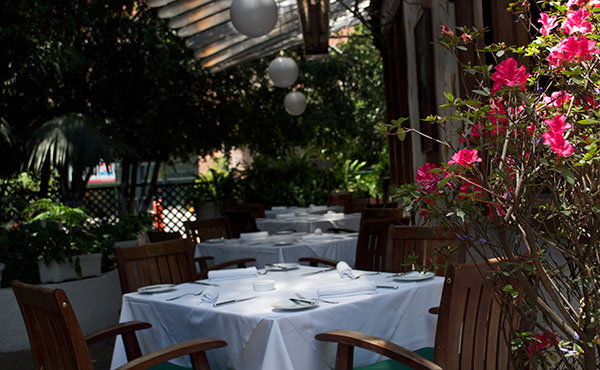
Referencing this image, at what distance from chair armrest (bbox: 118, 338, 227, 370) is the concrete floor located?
211 cm

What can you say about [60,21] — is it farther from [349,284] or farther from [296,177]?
[349,284]

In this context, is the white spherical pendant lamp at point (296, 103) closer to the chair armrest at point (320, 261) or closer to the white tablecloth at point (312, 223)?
the white tablecloth at point (312, 223)

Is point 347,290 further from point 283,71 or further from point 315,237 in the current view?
point 283,71

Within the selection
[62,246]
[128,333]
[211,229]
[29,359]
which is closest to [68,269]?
[62,246]

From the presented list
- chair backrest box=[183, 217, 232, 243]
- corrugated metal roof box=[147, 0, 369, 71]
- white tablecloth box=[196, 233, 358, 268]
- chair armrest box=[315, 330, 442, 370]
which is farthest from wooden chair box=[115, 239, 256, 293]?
corrugated metal roof box=[147, 0, 369, 71]

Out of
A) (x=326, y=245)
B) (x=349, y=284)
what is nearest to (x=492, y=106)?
(x=349, y=284)

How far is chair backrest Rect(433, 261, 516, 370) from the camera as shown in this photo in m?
1.92

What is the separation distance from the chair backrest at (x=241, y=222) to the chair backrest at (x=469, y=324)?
14.9 feet

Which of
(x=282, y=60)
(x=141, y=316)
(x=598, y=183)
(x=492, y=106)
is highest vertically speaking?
(x=282, y=60)

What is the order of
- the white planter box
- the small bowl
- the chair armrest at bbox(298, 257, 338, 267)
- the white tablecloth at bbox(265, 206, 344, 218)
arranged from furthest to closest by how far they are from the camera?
the white tablecloth at bbox(265, 206, 344, 218) → the white planter box → the chair armrest at bbox(298, 257, 338, 267) → the small bowl

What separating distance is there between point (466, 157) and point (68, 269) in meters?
4.20

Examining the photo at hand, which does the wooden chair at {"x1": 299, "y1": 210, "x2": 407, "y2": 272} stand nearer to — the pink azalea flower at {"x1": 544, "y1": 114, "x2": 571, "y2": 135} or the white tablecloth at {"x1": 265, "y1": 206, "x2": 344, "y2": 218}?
the pink azalea flower at {"x1": 544, "y1": 114, "x2": 571, "y2": 135}

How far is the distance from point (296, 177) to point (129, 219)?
5.27 m

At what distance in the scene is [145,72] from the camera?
31.9 ft
